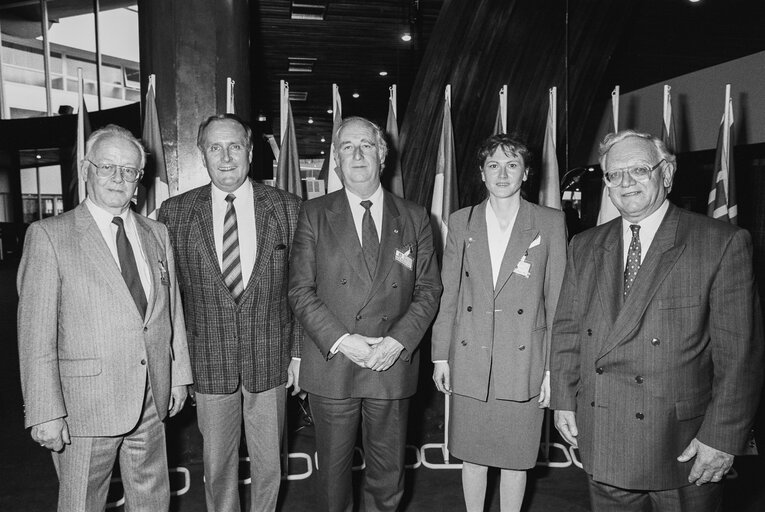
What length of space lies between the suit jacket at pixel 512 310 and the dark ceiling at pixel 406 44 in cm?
322

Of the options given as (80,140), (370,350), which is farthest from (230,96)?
(370,350)

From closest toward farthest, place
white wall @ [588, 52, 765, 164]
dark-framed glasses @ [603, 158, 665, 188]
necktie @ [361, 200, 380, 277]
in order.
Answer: dark-framed glasses @ [603, 158, 665, 188] → necktie @ [361, 200, 380, 277] → white wall @ [588, 52, 765, 164]

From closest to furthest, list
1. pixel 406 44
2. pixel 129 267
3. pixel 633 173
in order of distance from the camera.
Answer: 1. pixel 633 173
2. pixel 129 267
3. pixel 406 44

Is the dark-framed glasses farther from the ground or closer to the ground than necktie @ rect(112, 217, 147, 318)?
farther from the ground

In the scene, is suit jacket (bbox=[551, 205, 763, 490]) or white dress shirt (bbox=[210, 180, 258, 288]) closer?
suit jacket (bbox=[551, 205, 763, 490])

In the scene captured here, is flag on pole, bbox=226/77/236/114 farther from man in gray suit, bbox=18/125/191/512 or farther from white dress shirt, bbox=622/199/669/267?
white dress shirt, bbox=622/199/669/267

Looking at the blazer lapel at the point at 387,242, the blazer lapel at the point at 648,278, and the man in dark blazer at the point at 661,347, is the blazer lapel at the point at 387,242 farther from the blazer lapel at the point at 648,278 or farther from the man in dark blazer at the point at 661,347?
the blazer lapel at the point at 648,278

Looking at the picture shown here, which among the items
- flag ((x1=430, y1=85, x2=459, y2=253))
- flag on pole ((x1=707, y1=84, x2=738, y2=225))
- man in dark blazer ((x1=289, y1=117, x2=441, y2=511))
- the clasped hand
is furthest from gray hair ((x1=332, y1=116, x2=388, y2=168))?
flag on pole ((x1=707, y1=84, x2=738, y2=225))

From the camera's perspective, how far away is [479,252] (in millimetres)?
2410

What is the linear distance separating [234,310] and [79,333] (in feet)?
1.98

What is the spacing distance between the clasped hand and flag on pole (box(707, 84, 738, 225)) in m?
3.02

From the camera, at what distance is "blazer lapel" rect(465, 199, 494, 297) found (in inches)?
93.8

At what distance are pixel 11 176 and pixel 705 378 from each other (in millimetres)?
20457

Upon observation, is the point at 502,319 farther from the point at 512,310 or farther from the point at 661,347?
the point at 661,347
